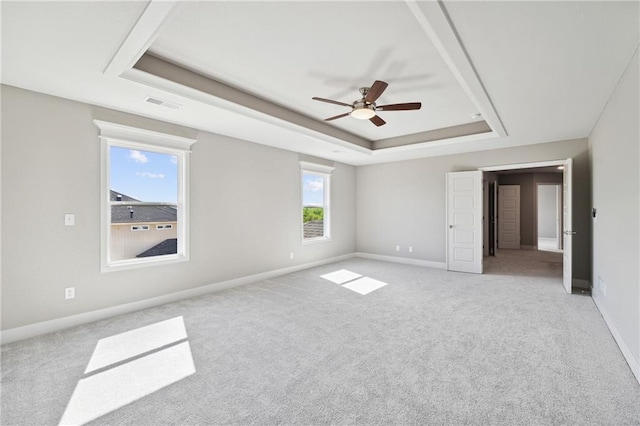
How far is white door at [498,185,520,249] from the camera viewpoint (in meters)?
8.98

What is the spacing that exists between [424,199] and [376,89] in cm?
414

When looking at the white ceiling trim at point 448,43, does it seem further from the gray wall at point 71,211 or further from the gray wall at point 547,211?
the gray wall at point 547,211

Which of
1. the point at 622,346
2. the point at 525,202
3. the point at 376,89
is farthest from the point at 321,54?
the point at 525,202

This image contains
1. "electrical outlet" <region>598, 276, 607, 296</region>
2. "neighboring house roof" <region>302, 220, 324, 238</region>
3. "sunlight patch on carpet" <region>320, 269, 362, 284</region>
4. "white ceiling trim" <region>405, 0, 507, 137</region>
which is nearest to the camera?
"white ceiling trim" <region>405, 0, 507, 137</region>

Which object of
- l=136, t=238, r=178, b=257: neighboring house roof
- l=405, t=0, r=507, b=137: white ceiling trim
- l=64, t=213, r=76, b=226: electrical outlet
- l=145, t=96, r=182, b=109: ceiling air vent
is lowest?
l=136, t=238, r=178, b=257: neighboring house roof

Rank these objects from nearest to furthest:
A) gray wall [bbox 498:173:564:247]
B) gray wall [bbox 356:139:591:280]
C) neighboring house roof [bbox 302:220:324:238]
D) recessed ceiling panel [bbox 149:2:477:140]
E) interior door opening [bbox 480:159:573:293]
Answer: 1. recessed ceiling panel [bbox 149:2:477:140]
2. gray wall [bbox 356:139:591:280]
3. neighboring house roof [bbox 302:220:324:238]
4. interior door opening [bbox 480:159:573:293]
5. gray wall [bbox 498:173:564:247]

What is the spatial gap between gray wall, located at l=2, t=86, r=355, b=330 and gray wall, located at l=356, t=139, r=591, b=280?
11.9 ft

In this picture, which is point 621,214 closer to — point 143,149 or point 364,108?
point 364,108

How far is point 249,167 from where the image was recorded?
493 centimetres

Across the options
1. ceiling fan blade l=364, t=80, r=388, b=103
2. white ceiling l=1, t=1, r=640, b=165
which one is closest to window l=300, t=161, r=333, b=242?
white ceiling l=1, t=1, r=640, b=165

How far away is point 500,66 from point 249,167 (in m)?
3.69

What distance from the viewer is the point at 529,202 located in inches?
352

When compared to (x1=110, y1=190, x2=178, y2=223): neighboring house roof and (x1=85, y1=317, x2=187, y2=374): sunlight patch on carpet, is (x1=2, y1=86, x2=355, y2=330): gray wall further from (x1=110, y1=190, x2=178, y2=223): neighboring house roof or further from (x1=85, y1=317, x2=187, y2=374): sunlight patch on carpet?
(x1=85, y1=317, x2=187, y2=374): sunlight patch on carpet

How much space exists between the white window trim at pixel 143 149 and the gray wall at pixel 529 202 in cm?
949
